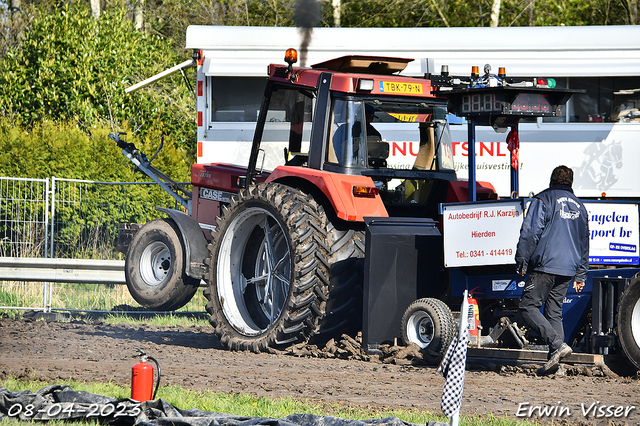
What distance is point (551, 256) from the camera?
6766mm

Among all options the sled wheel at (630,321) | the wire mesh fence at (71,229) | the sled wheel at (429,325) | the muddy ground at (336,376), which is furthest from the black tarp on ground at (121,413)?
the wire mesh fence at (71,229)

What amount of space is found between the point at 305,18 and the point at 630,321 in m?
7.43

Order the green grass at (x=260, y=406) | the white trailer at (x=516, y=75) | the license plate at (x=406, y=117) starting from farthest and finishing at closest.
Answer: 1. the white trailer at (x=516, y=75)
2. the license plate at (x=406, y=117)
3. the green grass at (x=260, y=406)

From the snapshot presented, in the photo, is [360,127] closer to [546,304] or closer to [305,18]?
[546,304]

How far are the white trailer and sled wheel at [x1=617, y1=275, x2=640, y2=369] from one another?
661 centimetres

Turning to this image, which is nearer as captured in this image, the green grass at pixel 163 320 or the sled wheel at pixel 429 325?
the sled wheel at pixel 429 325

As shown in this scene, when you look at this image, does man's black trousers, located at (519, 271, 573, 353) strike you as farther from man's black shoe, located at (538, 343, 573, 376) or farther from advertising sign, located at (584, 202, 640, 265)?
advertising sign, located at (584, 202, 640, 265)

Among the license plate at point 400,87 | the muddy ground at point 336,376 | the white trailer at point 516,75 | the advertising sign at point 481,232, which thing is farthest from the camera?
the white trailer at point 516,75

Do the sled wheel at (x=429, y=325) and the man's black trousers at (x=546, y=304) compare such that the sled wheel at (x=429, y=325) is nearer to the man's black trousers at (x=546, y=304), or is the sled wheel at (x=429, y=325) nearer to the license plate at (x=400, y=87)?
the man's black trousers at (x=546, y=304)

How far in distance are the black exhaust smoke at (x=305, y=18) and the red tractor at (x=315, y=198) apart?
3171mm

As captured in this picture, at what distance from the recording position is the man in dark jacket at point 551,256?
6.71 metres

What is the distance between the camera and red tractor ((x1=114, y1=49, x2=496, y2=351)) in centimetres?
760

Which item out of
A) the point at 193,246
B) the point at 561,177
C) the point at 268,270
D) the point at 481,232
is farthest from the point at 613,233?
the point at 193,246

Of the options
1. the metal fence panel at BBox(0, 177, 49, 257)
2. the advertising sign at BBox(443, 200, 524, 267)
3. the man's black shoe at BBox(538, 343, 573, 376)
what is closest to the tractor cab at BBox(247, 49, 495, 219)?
the advertising sign at BBox(443, 200, 524, 267)
